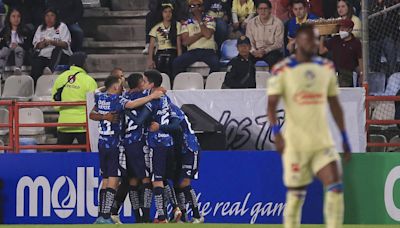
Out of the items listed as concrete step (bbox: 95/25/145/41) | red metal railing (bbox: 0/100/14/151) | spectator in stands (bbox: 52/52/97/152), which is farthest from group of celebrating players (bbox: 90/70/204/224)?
concrete step (bbox: 95/25/145/41)

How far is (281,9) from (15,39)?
4.97 m

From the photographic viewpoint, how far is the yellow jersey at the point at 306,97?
11656 millimetres

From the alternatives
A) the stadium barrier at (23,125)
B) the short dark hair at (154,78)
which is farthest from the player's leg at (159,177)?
the stadium barrier at (23,125)

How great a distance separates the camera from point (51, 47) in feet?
74.1

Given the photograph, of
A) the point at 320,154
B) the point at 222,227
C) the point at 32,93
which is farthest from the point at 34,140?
the point at 320,154

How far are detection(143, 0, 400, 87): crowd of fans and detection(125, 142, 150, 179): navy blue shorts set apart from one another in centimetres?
434

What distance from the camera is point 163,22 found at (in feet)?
73.0

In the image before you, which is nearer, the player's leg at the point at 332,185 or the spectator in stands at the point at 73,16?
the player's leg at the point at 332,185

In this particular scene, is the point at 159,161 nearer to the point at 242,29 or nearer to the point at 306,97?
the point at 242,29

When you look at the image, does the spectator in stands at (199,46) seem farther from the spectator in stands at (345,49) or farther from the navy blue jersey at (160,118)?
the navy blue jersey at (160,118)

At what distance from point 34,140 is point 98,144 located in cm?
339

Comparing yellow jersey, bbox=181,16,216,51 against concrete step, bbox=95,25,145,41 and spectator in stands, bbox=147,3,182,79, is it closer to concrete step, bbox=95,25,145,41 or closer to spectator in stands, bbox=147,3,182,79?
spectator in stands, bbox=147,3,182,79

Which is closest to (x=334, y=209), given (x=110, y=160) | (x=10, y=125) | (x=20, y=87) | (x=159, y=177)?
(x=159, y=177)

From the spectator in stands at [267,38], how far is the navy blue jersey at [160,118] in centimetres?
432
